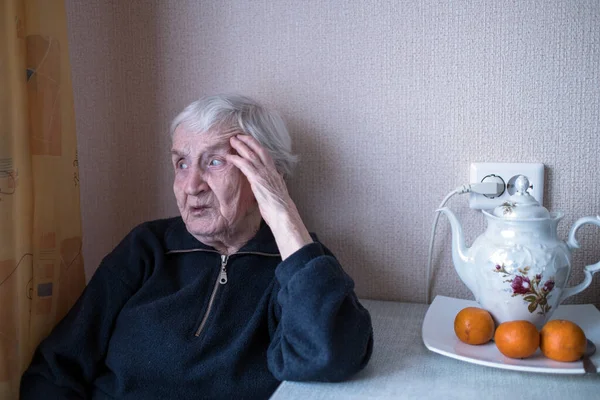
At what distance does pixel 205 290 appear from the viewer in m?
1.16

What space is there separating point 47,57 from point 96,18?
12.9 inches

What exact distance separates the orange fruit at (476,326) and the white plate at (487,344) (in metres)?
0.01

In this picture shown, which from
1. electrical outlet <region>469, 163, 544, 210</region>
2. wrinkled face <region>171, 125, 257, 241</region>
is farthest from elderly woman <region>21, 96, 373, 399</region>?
electrical outlet <region>469, 163, 544, 210</region>

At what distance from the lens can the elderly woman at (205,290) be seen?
106 centimetres

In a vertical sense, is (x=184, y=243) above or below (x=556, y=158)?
below

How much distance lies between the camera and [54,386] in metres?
1.13

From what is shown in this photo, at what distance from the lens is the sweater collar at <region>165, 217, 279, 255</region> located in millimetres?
1182

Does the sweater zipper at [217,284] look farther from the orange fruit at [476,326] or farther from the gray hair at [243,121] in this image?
the orange fruit at [476,326]

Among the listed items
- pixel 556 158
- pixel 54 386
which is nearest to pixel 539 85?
pixel 556 158

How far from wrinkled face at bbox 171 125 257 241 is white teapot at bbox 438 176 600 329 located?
1.62 feet

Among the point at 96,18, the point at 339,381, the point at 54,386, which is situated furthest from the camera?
the point at 96,18

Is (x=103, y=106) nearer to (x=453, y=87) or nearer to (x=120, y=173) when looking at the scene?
(x=120, y=173)

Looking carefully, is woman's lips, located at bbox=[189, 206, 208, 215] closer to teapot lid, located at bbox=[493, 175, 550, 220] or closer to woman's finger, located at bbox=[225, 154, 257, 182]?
woman's finger, located at bbox=[225, 154, 257, 182]

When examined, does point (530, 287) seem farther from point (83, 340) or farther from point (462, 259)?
point (83, 340)
